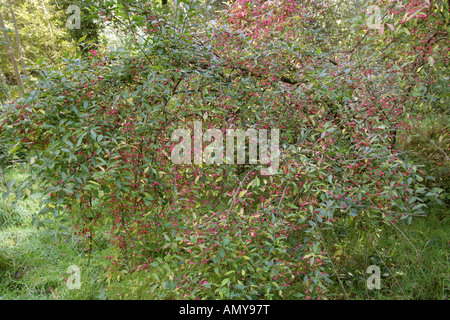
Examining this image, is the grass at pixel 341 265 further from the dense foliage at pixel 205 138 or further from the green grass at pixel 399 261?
the dense foliage at pixel 205 138

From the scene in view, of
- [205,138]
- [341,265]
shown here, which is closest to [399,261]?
[341,265]

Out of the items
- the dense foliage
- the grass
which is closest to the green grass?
the grass

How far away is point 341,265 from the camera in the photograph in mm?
2396

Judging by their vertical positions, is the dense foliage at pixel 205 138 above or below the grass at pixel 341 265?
above

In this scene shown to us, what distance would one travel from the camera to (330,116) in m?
2.25

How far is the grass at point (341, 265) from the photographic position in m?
2.15

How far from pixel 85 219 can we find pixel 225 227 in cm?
83

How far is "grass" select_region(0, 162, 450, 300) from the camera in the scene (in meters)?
2.15

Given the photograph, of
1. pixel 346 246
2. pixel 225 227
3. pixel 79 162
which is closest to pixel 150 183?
pixel 79 162

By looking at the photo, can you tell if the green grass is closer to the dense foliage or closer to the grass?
the grass

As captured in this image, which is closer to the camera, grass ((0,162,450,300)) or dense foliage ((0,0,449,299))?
dense foliage ((0,0,449,299))

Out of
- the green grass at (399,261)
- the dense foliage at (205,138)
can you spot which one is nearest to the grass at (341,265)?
the green grass at (399,261)

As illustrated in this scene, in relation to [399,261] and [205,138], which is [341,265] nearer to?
[399,261]

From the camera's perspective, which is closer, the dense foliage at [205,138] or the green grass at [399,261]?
the dense foliage at [205,138]
